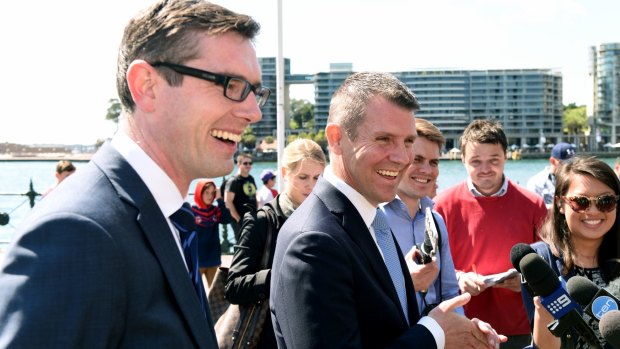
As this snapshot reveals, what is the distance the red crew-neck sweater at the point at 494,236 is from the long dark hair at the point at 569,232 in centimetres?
92

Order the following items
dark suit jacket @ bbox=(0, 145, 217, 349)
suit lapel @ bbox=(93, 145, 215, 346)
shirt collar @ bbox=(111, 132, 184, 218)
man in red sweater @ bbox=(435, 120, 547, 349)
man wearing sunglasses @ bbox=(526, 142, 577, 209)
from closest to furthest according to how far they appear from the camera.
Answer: dark suit jacket @ bbox=(0, 145, 217, 349) → suit lapel @ bbox=(93, 145, 215, 346) → shirt collar @ bbox=(111, 132, 184, 218) → man in red sweater @ bbox=(435, 120, 547, 349) → man wearing sunglasses @ bbox=(526, 142, 577, 209)

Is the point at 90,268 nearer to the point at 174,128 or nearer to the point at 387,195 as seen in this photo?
the point at 174,128

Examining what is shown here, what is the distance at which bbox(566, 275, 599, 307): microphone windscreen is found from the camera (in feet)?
7.29

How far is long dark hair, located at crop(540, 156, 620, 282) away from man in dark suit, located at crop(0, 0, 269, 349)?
2051mm

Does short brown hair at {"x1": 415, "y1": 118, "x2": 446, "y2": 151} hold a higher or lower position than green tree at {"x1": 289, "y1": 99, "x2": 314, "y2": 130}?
lower

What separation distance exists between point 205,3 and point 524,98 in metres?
137

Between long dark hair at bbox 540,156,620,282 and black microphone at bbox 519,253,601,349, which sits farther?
long dark hair at bbox 540,156,620,282

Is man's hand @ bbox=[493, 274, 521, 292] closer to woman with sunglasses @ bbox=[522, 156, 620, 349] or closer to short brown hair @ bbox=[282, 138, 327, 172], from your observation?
woman with sunglasses @ bbox=[522, 156, 620, 349]

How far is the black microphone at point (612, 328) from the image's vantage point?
1.97 m

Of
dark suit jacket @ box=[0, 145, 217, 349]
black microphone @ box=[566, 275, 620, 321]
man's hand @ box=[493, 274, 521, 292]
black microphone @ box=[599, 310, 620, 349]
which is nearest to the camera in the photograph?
dark suit jacket @ box=[0, 145, 217, 349]

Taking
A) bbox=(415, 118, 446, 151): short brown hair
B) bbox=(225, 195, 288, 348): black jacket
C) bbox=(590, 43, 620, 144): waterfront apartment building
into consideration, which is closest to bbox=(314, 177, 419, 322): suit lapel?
bbox=(225, 195, 288, 348): black jacket

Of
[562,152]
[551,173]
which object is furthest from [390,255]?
[562,152]

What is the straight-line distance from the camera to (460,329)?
225 centimetres

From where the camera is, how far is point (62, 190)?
4.63 feet
